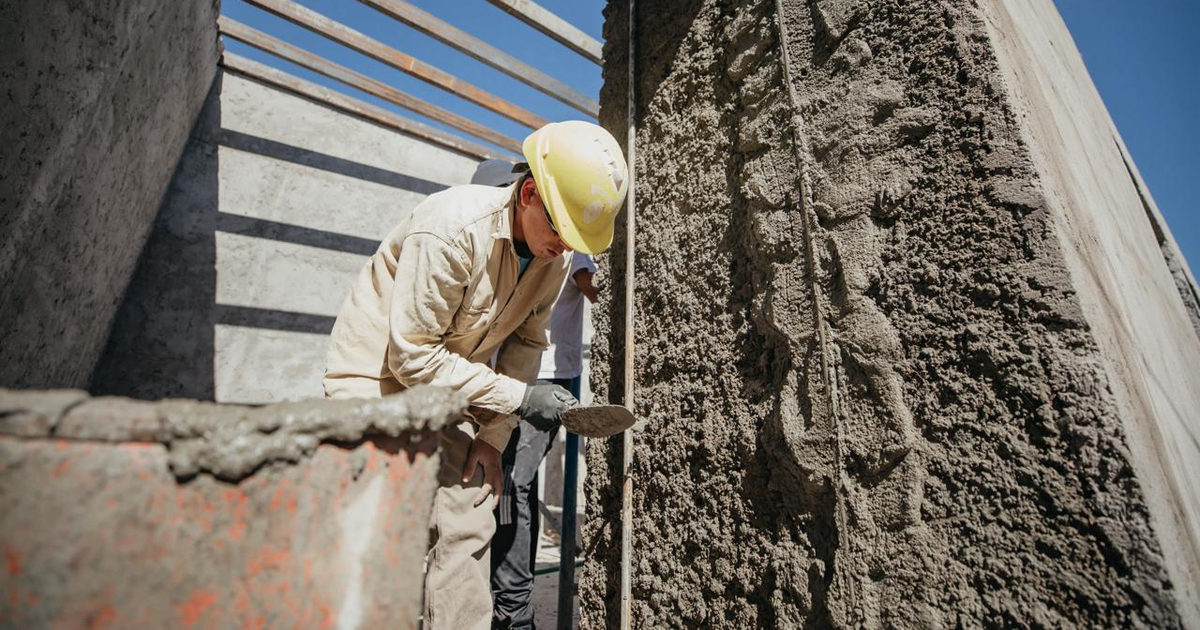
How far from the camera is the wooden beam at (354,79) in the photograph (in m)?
3.80

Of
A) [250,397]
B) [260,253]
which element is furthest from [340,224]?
[250,397]

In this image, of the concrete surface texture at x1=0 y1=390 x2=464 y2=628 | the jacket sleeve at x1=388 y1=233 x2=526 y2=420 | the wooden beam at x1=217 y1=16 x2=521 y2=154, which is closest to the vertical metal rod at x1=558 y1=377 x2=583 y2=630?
the jacket sleeve at x1=388 y1=233 x2=526 y2=420

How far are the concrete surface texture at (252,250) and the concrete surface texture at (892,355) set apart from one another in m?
3.61

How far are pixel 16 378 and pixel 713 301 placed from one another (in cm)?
250

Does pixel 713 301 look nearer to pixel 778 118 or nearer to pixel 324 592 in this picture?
pixel 778 118

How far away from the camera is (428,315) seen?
1.48 m

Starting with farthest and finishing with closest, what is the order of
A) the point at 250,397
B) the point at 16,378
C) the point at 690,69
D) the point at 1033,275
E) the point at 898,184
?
the point at 250,397 → the point at 16,378 → the point at 690,69 → the point at 898,184 → the point at 1033,275

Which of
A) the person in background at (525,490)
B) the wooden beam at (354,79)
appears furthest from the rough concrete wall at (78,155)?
the person in background at (525,490)

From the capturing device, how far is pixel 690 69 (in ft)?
5.53

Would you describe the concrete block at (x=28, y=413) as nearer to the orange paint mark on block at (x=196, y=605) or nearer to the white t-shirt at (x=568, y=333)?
the orange paint mark on block at (x=196, y=605)

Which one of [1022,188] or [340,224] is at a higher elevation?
[340,224]

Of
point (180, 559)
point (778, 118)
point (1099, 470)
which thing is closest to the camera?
point (180, 559)

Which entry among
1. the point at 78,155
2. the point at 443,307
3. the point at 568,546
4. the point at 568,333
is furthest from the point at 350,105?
the point at 568,546

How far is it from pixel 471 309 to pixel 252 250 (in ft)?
11.4
